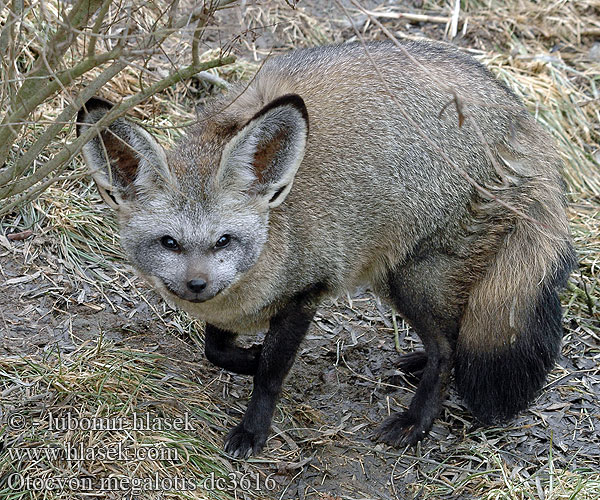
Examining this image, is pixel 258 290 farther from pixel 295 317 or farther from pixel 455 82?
pixel 455 82

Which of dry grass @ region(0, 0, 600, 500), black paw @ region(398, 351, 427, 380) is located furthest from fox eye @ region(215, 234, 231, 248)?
black paw @ region(398, 351, 427, 380)

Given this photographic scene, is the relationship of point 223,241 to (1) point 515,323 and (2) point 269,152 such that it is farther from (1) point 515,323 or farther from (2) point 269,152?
(1) point 515,323

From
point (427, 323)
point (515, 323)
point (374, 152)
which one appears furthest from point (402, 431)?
point (374, 152)

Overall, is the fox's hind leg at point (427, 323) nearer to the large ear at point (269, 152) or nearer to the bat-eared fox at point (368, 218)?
the bat-eared fox at point (368, 218)

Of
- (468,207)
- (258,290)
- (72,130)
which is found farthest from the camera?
(72,130)

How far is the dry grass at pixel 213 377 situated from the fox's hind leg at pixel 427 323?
0.16m

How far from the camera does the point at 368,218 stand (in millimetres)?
4797

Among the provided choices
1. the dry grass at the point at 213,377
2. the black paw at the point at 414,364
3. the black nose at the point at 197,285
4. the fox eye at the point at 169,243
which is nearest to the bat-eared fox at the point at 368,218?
the fox eye at the point at 169,243

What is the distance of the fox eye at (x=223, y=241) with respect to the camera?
13.6 feet

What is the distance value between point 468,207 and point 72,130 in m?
3.18

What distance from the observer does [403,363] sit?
18.6 feet

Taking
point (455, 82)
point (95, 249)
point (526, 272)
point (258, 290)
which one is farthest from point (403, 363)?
point (95, 249)

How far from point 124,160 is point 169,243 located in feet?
Result: 1.68

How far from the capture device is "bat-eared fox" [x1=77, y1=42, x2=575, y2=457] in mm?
4199
